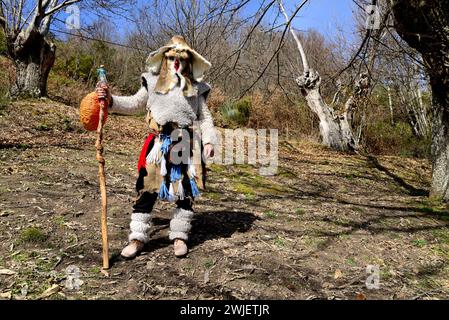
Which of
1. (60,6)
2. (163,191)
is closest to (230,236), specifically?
(163,191)

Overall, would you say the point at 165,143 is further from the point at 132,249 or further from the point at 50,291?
the point at 50,291

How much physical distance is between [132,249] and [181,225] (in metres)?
0.38

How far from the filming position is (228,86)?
45.6 feet

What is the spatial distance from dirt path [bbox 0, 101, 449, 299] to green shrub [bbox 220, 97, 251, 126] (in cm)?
670

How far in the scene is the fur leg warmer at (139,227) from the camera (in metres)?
2.71

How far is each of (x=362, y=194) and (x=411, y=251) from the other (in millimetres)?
1950

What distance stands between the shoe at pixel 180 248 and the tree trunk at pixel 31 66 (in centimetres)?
784

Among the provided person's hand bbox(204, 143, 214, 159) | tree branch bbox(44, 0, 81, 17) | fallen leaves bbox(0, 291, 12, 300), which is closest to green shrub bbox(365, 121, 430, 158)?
tree branch bbox(44, 0, 81, 17)

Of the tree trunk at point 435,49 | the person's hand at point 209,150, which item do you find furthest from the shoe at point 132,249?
the tree trunk at point 435,49

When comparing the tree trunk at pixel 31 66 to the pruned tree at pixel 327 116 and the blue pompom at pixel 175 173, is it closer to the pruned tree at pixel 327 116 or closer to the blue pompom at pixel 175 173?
the pruned tree at pixel 327 116

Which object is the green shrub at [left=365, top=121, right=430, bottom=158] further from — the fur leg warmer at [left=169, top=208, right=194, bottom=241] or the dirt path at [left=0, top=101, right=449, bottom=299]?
the fur leg warmer at [left=169, top=208, right=194, bottom=241]
